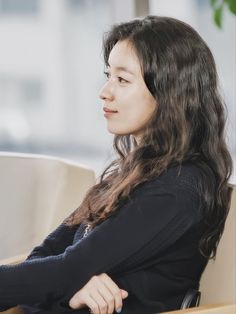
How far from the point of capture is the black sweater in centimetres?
144

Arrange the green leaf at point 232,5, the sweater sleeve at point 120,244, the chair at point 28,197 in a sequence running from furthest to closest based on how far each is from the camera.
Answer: the chair at point 28,197, the green leaf at point 232,5, the sweater sleeve at point 120,244

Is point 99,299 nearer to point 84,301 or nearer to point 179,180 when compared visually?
point 84,301

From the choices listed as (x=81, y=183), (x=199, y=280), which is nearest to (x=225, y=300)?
(x=199, y=280)

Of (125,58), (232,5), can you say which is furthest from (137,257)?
(232,5)

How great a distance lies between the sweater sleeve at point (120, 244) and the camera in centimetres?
144

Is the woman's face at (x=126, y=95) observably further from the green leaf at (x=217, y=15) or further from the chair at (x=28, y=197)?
the chair at (x=28, y=197)

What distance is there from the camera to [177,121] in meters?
1.56

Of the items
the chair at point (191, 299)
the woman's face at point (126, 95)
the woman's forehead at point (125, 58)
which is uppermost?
the woman's forehead at point (125, 58)

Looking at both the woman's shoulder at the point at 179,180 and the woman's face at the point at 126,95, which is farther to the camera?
the woman's face at the point at 126,95

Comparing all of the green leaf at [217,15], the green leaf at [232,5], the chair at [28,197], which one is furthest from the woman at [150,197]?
the chair at [28,197]

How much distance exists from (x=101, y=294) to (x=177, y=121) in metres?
0.42

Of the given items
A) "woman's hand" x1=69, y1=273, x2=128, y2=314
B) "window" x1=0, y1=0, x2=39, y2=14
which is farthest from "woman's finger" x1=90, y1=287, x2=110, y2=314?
"window" x1=0, y1=0, x2=39, y2=14

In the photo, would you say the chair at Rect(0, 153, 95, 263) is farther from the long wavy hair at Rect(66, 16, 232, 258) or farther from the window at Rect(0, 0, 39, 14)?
the window at Rect(0, 0, 39, 14)

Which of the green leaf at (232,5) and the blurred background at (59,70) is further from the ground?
the green leaf at (232,5)
